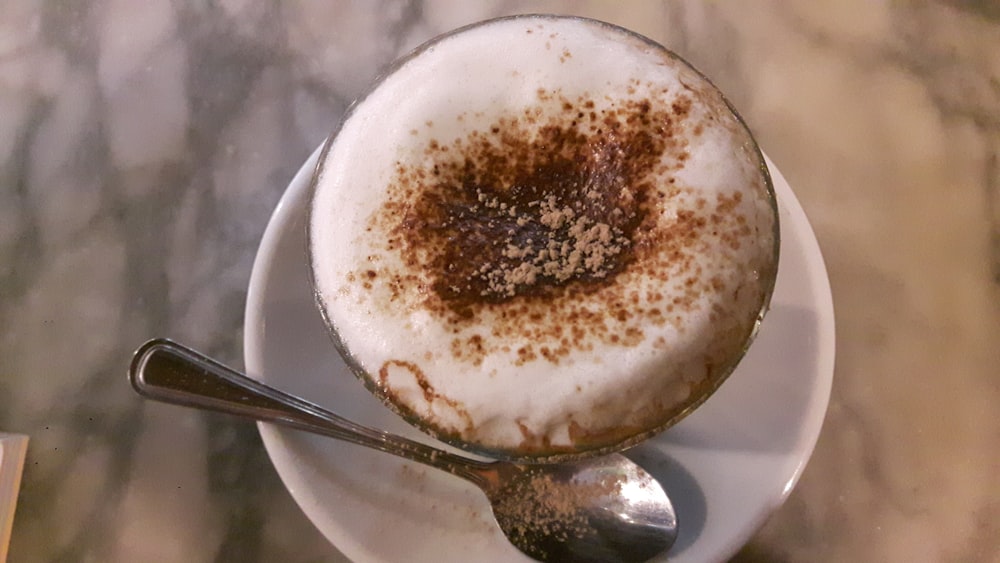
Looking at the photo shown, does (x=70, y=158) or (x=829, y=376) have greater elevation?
(x=829, y=376)

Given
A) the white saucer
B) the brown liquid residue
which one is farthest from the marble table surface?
the brown liquid residue

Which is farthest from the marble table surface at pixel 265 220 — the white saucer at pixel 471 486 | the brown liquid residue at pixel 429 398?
the brown liquid residue at pixel 429 398

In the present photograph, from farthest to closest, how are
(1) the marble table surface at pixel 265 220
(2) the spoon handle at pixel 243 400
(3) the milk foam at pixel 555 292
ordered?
(1) the marble table surface at pixel 265 220, (2) the spoon handle at pixel 243 400, (3) the milk foam at pixel 555 292

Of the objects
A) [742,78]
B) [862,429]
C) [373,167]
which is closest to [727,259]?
[373,167]

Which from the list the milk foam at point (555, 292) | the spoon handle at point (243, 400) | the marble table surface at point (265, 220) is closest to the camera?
the milk foam at point (555, 292)

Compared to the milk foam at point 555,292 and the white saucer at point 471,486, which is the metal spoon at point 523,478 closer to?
the white saucer at point 471,486

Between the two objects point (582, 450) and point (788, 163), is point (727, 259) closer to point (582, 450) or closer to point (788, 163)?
point (582, 450)

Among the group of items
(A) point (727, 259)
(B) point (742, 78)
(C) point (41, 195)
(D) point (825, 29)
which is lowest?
(C) point (41, 195)
